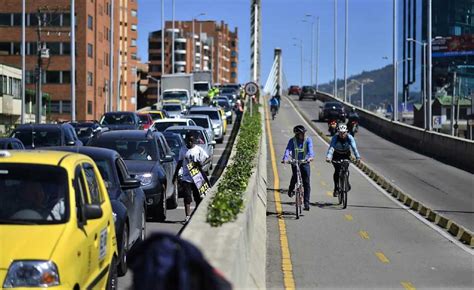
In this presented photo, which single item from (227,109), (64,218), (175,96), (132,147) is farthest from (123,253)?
(175,96)

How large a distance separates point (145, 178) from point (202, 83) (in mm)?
73653

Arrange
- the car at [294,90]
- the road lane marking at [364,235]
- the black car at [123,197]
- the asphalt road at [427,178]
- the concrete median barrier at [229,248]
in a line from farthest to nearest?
the car at [294,90], the asphalt road at [427,178], the road lane marking at [364,235], the black car at [123,197], the concrete median barrier at [229,248]

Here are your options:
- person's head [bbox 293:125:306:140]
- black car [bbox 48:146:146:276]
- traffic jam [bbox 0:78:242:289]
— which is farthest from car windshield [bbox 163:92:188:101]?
traffic jam [bbox 0:78:242:289]

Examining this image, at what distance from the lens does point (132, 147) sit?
15930 mm

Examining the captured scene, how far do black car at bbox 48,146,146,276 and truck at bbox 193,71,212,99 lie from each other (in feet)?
222

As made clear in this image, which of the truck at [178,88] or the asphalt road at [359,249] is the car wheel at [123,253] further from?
the truck at [178,88]

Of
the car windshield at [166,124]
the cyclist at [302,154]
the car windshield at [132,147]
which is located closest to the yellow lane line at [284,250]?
the cyclist at [302,154]

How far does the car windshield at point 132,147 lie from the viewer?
51.6 ft

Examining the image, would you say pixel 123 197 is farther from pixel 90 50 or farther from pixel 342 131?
pixel 90 50

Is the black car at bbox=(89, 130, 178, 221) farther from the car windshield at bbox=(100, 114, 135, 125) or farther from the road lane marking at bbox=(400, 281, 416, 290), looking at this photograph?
the car windshield at bbox=(100, 114, 135, 125)

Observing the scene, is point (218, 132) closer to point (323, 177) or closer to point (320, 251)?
point (323, 177)

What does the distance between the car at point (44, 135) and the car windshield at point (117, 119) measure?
40.8 feet

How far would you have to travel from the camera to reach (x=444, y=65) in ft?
357

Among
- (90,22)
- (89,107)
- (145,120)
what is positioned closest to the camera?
(145,120)
